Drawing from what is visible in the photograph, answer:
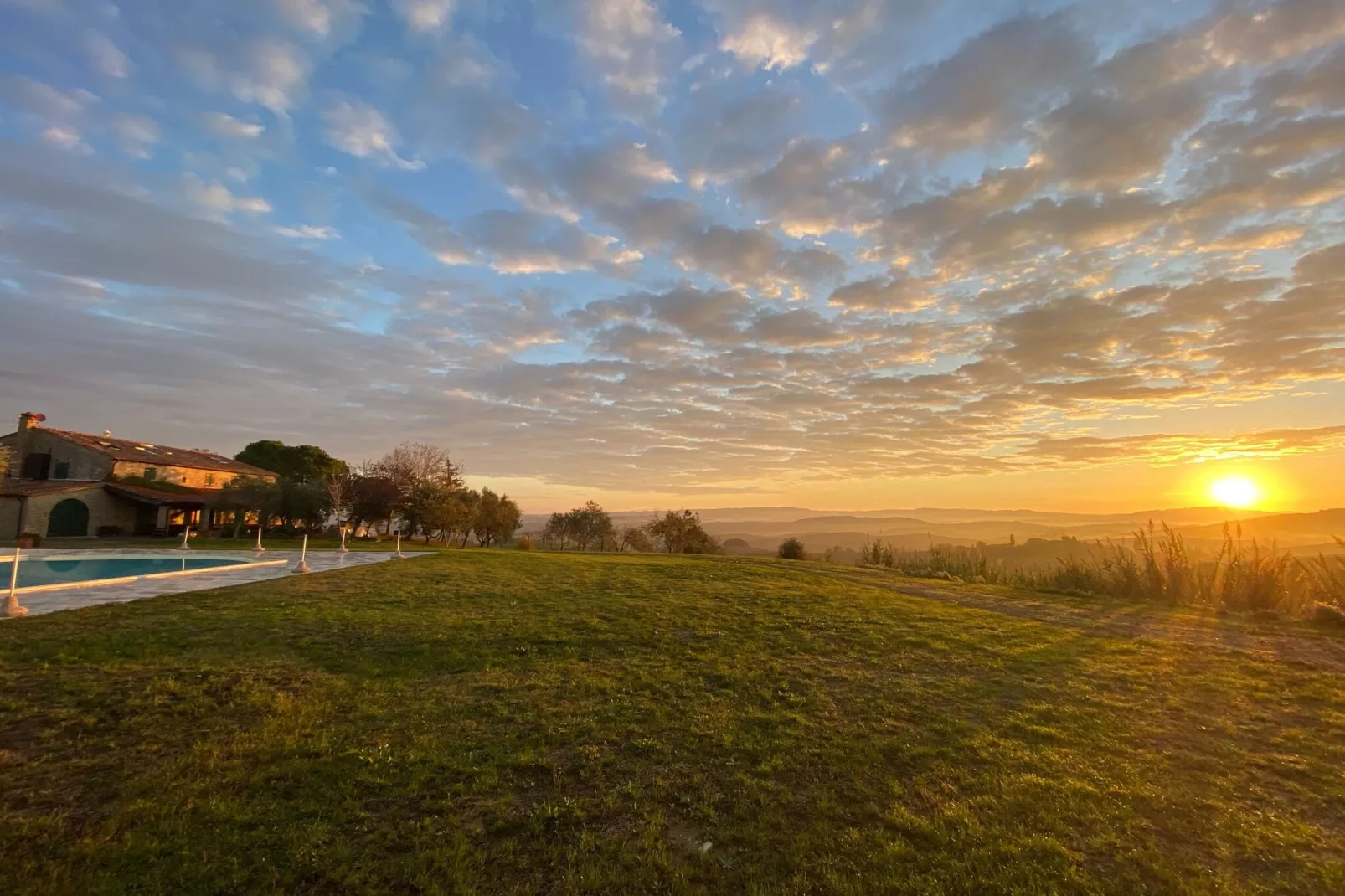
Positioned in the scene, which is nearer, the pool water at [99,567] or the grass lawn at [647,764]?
the grass lawn at [647,764]

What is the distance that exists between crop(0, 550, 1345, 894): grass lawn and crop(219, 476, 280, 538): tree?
25699mm

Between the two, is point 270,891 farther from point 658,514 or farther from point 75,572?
point 658,514

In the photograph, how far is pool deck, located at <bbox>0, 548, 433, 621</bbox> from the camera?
9992 millimetres

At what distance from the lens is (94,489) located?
2959cm

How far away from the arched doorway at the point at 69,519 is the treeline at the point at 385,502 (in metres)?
5.51

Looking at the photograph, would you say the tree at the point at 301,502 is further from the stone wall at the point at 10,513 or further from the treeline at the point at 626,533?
the treeline at the point at 626,533

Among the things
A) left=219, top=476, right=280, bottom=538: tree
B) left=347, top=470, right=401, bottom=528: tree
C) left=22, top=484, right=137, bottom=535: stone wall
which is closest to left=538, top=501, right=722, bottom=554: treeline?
left=347, top=470, right=401, bottom=528: tree

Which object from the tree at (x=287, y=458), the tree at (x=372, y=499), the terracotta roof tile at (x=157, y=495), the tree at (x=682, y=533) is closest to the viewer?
the terracotta roof tile at (x=157, y=495)

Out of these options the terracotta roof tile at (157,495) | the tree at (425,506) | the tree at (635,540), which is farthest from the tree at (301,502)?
the tree at (635,540)

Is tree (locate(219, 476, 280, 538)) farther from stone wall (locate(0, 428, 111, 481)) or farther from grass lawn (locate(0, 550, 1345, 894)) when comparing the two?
grass lawn (locate(0, 550, 1345, 894))

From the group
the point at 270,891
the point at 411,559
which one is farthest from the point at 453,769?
the point at 411,559

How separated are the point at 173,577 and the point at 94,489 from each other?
78.0 feet

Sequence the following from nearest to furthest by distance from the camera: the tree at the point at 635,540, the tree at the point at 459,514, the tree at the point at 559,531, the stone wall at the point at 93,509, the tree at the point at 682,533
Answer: the stone wall at the point at 93,509 < the tree at the point at 459,514 < the tree at the point at 682,533 < the tree at the point at 635,540 < the tree at the point at 559,531

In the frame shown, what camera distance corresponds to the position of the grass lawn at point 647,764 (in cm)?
309
